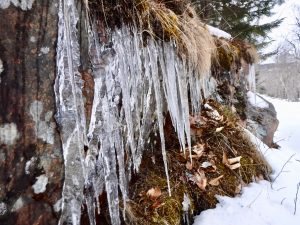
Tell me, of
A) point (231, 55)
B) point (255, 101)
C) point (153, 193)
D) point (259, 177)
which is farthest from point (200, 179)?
point (255, 101)

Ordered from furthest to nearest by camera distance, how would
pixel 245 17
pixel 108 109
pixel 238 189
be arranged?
1. pixel 245 17
2. pixel 238 189
3. pixel 108 109

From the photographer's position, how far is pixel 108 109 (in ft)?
5.65

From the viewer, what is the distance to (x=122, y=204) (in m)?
1.84

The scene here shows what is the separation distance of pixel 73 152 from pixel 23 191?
0.27 m

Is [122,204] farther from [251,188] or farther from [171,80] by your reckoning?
[251,188]

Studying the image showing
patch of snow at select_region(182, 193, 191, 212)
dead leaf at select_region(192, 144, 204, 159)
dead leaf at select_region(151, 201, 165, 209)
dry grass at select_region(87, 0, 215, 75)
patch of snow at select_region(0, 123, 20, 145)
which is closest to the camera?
patch of snow at select_region(0, 123, 20, 145)

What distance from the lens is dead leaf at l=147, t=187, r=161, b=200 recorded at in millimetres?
2020

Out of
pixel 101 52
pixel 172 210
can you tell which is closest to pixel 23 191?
pixel 101 52

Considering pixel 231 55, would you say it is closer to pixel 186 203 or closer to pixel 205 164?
pixel 205 164

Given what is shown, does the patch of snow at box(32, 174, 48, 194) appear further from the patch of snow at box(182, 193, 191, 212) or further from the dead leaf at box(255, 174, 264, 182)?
the dead leaf at box(255, 174, 264, 182)

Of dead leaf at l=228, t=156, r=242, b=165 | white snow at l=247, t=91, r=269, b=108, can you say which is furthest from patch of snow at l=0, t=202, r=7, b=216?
white snow at l=247, t=91, r=269, b=108

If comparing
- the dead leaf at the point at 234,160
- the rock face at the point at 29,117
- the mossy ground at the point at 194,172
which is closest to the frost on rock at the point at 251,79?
the mossy ground at the point at 194,172

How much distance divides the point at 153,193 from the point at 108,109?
2.08 ft

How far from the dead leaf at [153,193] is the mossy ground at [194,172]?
15mm
